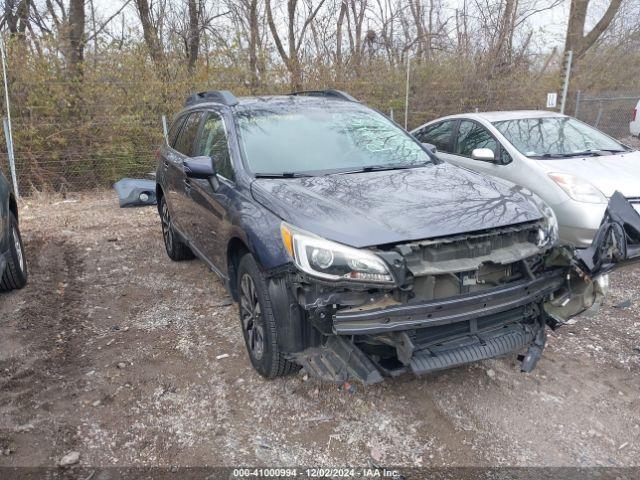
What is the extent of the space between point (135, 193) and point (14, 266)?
14.5 feet

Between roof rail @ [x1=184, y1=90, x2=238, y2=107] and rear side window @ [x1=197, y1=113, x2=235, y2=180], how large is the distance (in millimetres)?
159

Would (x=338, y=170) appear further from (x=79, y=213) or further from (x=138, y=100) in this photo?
(x=138, y=100)

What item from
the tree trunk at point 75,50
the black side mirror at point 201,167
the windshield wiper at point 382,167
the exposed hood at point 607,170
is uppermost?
the tree trunk at point 75,50

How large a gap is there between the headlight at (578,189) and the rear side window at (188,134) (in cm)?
361

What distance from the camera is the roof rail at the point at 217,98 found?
461cm

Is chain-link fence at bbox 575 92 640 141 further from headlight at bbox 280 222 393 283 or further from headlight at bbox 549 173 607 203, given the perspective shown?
headlight at bbox 280 222 393 283

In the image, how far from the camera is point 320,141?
414 centimetres

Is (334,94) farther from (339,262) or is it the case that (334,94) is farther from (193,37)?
(193,37)

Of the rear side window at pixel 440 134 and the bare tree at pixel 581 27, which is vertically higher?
the bare tree at pixel 581 27

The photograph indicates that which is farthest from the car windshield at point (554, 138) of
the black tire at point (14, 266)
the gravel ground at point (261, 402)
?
the black tire at point (14, 266)

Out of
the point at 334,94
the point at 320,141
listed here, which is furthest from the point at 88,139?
the point at 320,141

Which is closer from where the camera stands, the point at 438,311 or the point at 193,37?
the point at 438,311

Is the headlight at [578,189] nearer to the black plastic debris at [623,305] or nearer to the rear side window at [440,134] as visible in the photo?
the black plastic debris at [623,305]

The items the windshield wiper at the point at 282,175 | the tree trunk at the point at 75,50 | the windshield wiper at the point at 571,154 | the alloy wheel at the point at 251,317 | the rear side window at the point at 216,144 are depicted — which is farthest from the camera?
the tree trunk at the point at 75,50
